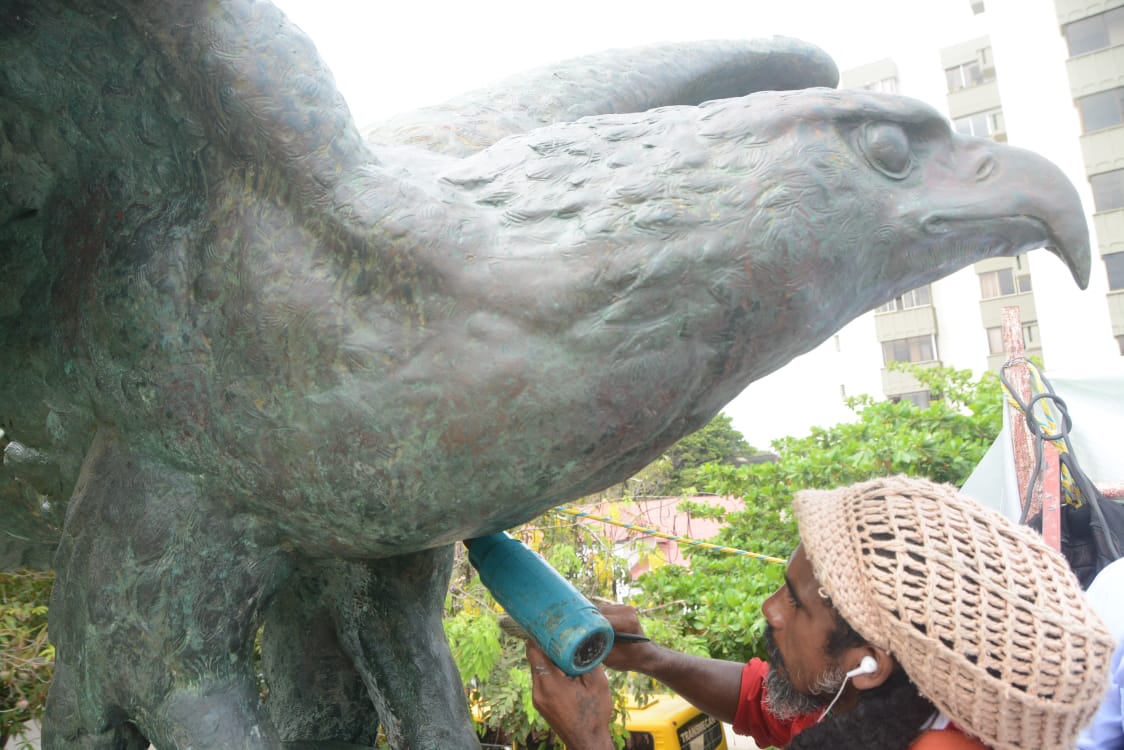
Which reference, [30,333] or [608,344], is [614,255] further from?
[30,333]

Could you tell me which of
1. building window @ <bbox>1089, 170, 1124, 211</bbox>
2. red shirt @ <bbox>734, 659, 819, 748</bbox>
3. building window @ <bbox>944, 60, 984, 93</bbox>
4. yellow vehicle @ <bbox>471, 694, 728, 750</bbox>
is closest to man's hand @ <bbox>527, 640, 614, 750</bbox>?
red shirt @ <bbox>734, 659, 819, 748</bbox>

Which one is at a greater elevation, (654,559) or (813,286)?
(813,286)

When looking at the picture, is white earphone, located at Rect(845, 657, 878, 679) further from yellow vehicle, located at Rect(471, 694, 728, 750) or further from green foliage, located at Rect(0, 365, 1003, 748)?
yellow vehicle, located at Rect(471, 694, 728, 750)

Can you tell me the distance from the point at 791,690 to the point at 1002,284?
17.8 metres

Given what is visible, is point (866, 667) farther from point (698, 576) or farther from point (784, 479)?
point (784, 479)

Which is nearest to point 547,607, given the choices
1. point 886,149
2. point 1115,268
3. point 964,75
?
point 886,149

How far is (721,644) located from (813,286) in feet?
10.1

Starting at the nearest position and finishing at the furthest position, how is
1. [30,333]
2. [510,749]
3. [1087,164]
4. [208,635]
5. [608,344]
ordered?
[608,344] < [208,635] < [30,333] < [510,749] < [1087,164]

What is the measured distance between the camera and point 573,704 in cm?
161

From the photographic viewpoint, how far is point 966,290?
17.7 meters

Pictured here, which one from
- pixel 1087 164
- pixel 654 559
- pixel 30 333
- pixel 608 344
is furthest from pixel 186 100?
pixel 1087 164

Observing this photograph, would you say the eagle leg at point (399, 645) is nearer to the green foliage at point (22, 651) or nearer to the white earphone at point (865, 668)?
the white earphone at point (865, 668)

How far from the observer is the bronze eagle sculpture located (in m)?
1.13

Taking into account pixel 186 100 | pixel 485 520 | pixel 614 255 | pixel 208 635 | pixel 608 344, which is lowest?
pixel 208 635
